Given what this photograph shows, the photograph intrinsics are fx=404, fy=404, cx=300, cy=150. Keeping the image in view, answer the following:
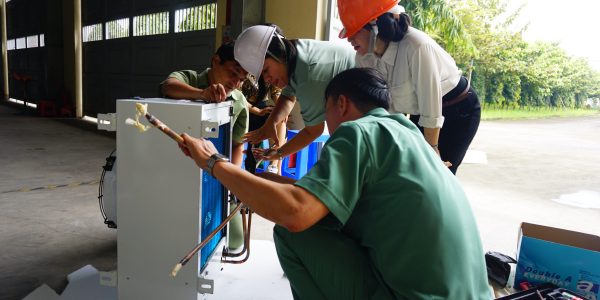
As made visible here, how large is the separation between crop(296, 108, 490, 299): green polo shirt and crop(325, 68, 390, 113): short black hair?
11 centimetres

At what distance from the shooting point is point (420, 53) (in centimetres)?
154

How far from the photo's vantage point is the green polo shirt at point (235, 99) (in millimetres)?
1774

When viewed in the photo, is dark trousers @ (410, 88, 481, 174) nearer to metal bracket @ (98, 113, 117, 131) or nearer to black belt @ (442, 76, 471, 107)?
black belt @ (442, 76, 471, 107)

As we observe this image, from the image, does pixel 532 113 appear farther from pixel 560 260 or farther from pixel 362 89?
pixel 362 89

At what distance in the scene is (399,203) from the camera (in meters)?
0.87

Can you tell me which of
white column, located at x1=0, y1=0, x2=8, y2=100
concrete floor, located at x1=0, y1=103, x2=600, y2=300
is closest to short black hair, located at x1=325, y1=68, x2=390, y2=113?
concrete floor, located at x1=0, y1=103, x2=600, y2=300

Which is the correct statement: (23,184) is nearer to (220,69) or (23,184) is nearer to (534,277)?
(220,69)

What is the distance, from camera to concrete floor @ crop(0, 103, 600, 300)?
6.68ft

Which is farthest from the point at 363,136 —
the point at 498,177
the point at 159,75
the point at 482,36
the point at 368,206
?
the point at 482,36

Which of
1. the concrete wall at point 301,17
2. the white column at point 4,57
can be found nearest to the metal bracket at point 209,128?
the concrete wall at point 301,17

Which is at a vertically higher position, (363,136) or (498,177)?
(363,136)

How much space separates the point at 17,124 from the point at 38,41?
364 cm

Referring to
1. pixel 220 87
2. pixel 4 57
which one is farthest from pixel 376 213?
pixel 4 57

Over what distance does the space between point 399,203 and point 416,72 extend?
2.73 feet
